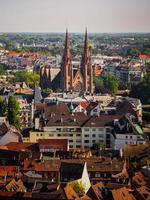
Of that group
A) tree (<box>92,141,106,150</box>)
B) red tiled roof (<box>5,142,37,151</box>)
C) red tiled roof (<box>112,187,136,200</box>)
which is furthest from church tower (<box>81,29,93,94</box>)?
red tiled roof (<box>112,187,136,200</box>)

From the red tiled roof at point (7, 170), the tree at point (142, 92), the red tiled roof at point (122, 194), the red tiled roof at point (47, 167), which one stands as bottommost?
the tree at point (142, 92)

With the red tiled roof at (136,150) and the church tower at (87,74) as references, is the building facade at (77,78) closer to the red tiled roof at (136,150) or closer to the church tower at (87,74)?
the church tower at (87,74)

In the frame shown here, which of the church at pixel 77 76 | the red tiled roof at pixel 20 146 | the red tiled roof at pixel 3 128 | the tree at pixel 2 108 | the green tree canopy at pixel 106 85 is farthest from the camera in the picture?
the green tree canopy at pixel 106 85

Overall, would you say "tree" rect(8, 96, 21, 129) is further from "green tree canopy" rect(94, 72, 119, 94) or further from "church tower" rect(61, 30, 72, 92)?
"green tree canopy" rect(94, 72, 119, 94)

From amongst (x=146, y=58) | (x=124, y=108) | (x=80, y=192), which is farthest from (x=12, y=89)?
(x=146, y=58)

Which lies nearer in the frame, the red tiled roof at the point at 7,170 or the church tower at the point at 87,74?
the red tiled roof at the point at 7,170

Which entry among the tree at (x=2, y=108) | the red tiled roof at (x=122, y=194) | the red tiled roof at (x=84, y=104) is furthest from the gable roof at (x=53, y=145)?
the red tiled roof at (x=84, y=104)

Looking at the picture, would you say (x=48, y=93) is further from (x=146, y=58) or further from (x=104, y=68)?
(x=146, y=58)
